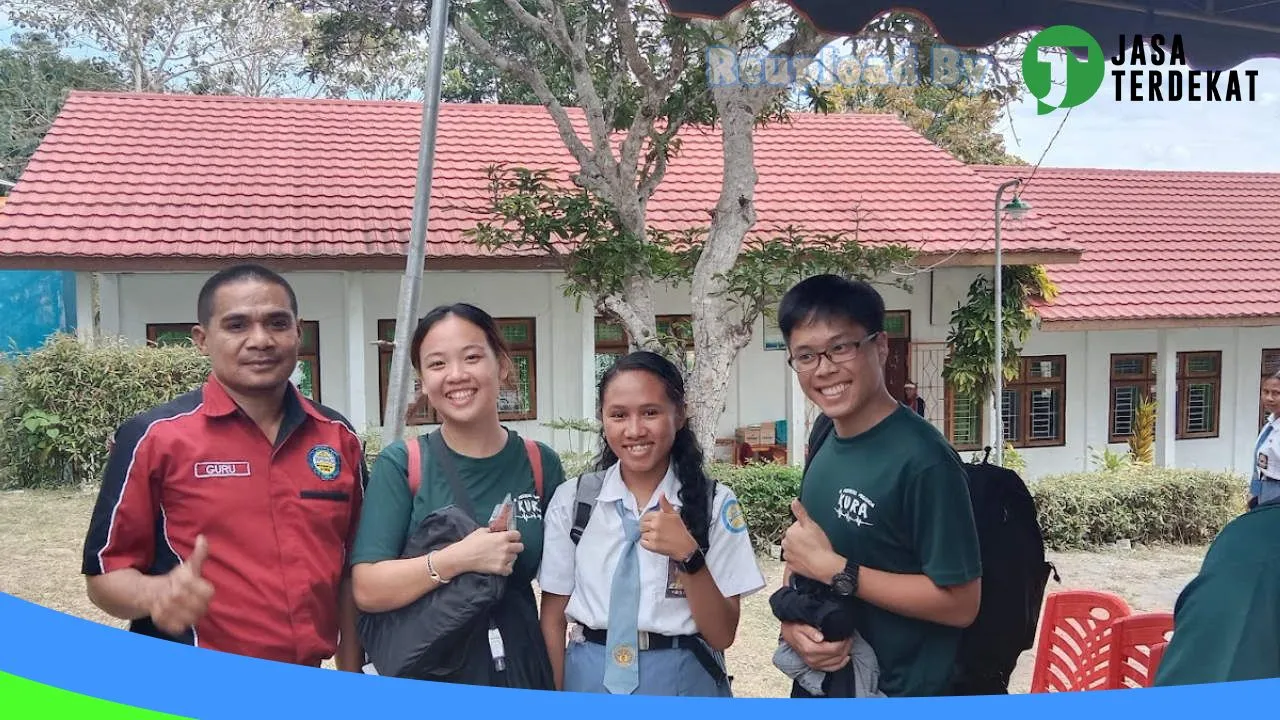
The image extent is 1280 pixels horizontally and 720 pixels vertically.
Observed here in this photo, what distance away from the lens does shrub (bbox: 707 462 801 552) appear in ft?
22.2

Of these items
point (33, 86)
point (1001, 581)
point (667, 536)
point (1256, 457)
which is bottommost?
point (1256, 457)

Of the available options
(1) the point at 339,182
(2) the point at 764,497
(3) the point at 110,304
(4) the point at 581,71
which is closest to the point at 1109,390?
(2) the point at 764,497

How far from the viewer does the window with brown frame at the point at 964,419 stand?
29.3ft

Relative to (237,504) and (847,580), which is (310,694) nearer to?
(237,504)

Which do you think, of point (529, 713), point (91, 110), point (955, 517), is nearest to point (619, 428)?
point (955, 517)

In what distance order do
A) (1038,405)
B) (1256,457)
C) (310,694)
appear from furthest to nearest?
(1038,405), (1256,457), (310,694)

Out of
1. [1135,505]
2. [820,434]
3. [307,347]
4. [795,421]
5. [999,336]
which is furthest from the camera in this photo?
[795,421]

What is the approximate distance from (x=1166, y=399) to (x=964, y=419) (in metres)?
1.65

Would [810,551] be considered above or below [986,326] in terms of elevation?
below

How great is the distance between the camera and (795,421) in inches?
322

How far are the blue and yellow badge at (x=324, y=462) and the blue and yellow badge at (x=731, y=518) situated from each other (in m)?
0.78

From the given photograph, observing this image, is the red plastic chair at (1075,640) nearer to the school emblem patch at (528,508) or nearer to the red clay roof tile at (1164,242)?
the school emblem patch at (528,508)

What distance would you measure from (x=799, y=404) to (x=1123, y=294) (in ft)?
9.86

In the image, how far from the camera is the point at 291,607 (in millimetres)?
1952
